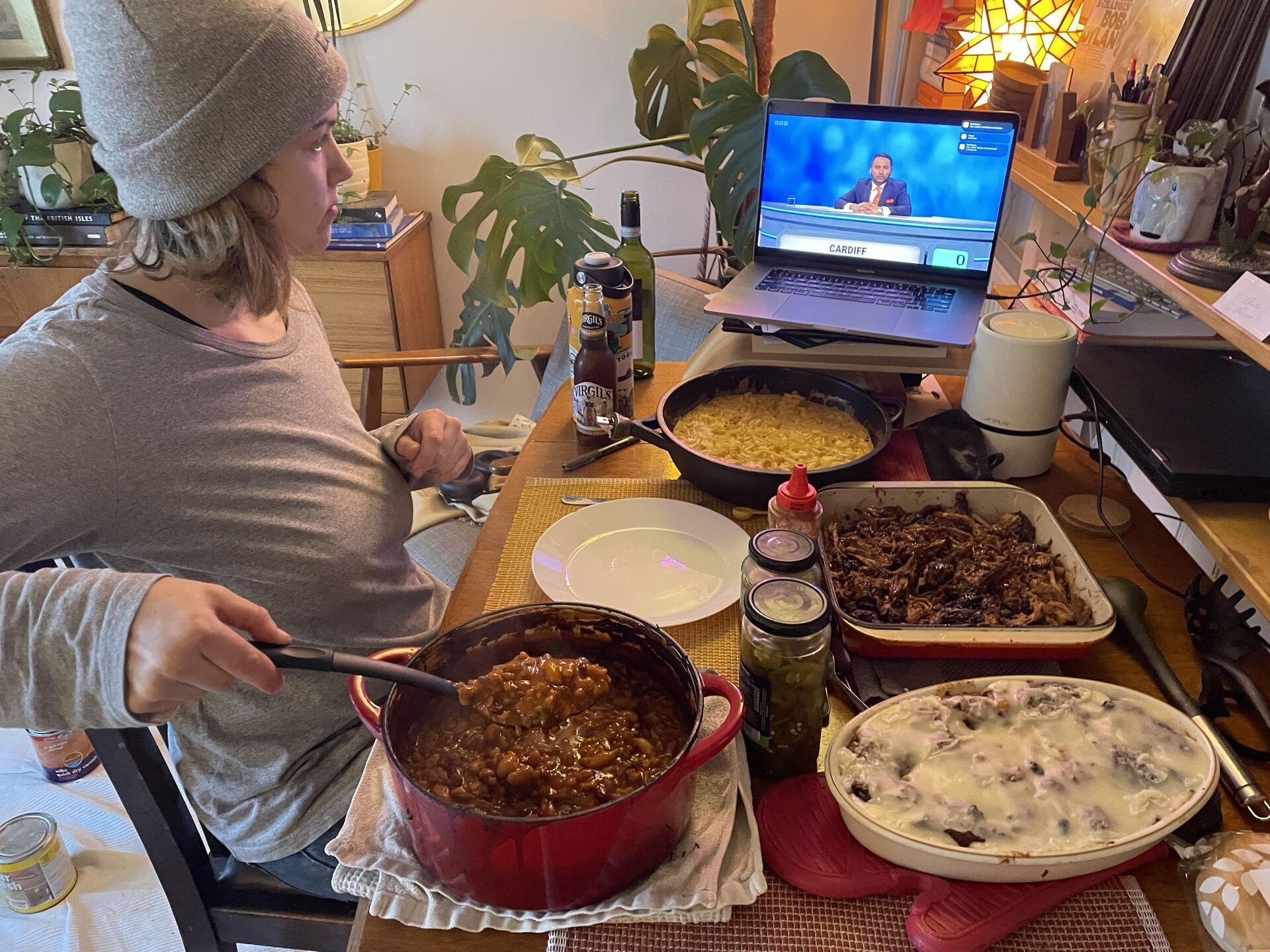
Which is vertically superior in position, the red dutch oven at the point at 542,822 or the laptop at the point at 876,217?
the laptop at the point at 876,217

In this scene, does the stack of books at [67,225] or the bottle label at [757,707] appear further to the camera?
the stack of books at [67,225]

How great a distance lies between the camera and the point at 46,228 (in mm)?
2844

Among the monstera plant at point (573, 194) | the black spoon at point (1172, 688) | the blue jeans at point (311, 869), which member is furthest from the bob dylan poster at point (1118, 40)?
the blue jeans at point (311, 869)

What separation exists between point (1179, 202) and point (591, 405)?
901mm

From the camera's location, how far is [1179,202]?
122 cm

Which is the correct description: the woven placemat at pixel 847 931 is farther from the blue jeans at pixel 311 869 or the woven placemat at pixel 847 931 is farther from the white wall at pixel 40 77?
the white wall at pixel 40 77

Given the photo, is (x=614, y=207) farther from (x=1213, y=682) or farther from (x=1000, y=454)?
(x=1213, y=682)

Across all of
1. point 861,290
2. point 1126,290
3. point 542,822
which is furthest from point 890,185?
point 542,822

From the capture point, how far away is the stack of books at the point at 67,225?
111 inches

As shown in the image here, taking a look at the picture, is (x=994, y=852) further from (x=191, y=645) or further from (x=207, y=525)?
(x=207, y=525)

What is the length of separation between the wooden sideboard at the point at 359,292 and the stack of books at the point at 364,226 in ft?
0.09

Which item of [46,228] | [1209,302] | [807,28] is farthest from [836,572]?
[46,228]

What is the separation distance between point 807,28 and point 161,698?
2739 millimetres

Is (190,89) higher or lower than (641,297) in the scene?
higher
